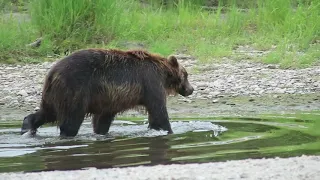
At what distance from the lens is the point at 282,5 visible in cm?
1633

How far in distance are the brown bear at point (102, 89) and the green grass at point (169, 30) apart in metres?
5.00

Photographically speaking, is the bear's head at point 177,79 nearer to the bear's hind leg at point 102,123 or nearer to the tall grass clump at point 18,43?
the bear's hind leg at point 102,123

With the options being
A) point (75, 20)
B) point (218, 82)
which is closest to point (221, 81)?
point (218, 82)

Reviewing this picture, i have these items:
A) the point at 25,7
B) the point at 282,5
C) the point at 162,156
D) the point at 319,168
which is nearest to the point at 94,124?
the point at 162,156

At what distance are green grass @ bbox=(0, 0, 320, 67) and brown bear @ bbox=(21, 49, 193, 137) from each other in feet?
16.4

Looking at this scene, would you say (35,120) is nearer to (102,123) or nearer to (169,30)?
(102,123)

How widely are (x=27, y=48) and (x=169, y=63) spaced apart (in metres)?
5.58

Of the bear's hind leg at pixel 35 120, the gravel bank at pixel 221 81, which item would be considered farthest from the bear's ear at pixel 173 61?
the gravel bank at pixel 221 81

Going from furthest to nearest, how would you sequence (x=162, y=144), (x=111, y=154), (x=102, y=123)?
(x=102, y=123) < (x=162, y=144) < (x=111, y=154)

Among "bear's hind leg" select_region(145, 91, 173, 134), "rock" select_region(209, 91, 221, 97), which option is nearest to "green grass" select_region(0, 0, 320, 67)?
"rock" select_region(209, 91, 221, 97)

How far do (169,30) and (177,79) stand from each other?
6.62 metres

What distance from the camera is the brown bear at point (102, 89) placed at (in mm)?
8242

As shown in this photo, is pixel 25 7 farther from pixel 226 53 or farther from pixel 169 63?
pixel 169 63

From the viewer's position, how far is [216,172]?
5430mm
